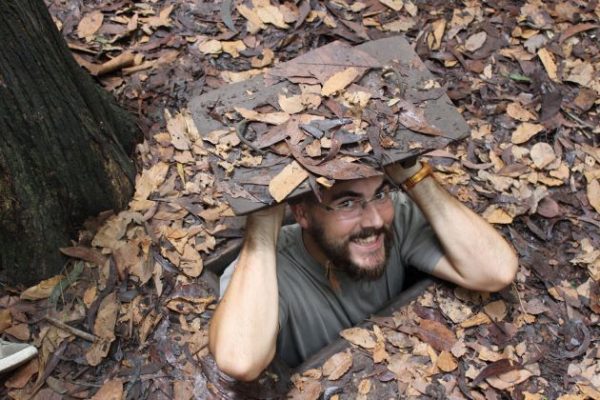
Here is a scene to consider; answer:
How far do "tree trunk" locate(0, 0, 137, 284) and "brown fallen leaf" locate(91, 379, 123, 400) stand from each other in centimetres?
73

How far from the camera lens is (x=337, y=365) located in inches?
138

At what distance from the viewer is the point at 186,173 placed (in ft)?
13.9

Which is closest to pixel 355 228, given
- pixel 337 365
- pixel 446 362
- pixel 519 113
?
pixel 337 365

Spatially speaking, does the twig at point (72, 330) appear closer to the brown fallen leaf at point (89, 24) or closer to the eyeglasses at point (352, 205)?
the eyeglasses at point (352, 205)

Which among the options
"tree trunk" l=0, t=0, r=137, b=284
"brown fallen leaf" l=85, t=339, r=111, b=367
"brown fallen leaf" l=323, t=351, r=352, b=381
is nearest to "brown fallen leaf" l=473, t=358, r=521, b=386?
"brown fallen leaf" l=323, t=351, r=352, b=381

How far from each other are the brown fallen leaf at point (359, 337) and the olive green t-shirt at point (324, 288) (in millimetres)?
205

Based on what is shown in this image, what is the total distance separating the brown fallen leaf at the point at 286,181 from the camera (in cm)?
297

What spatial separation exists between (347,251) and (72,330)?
1.53 m

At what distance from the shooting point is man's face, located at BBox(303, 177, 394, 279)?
11.1ft

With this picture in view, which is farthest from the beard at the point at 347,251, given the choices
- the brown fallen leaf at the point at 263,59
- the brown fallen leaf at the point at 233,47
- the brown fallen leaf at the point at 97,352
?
the brown fallen leaf at the point at 233,47

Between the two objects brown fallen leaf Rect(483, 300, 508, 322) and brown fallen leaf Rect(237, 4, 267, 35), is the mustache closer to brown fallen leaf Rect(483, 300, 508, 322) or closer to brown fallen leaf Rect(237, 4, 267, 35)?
brown fallen leaf Rect(483, 300, 508, 322)

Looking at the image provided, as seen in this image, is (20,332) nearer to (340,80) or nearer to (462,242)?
(340,80)

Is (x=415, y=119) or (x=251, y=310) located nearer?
(x=415, y=119)

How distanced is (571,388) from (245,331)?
1.77 m
